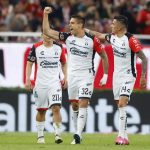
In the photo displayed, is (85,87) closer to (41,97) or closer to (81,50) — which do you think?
(81,50)

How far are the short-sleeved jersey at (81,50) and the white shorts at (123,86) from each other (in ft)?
1.85

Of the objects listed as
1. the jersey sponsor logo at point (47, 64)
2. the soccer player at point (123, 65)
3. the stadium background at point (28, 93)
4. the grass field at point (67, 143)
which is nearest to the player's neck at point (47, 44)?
the jersey sponsor logo at point (47, 64)

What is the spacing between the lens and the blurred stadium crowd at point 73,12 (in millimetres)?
Result: 26891

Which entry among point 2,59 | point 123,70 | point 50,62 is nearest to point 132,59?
point 123,70

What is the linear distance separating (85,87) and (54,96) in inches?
24.5

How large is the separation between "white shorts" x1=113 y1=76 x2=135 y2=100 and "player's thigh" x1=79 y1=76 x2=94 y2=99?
50 centimetres

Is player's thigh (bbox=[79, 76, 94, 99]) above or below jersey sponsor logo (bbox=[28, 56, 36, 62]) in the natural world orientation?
below

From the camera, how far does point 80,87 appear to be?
60.9ft

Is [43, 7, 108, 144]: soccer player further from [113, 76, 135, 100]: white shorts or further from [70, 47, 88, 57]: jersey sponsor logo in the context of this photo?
[113, 76, 135, 100]: white shorts

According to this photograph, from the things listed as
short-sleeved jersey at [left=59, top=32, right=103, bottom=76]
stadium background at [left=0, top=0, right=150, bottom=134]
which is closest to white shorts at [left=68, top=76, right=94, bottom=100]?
short-sleeved jersey at [left=59, top=32, right=103, bottom=76]

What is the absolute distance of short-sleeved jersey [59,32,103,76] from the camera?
1855 centimetres

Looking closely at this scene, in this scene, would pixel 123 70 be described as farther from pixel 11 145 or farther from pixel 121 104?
pixel 11 145

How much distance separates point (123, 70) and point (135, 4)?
10.2 meters

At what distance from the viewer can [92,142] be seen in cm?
1944
